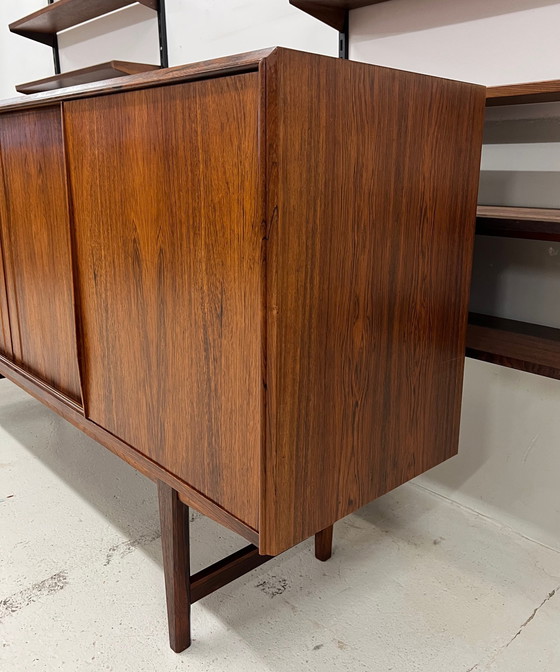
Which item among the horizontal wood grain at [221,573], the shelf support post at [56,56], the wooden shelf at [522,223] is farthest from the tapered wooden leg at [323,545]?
the shelf support post at [56,56]

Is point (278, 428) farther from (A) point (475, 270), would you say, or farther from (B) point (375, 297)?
(A) point (475, 270)

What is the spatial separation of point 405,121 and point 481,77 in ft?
2.09

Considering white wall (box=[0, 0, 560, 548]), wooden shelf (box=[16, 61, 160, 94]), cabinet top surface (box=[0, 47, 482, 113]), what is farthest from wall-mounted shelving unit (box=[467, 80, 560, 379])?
wooden shelf (box=[16, 61, 160, 94])

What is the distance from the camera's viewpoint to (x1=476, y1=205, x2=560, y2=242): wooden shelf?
1239 millimetres

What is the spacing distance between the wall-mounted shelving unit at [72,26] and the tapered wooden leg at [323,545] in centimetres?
165

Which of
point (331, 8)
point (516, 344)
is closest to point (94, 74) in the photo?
point (331, 8)

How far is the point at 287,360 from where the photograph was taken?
3.16ft

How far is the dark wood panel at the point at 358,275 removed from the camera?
36.1 inches

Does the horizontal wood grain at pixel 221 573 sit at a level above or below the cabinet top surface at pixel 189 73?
below

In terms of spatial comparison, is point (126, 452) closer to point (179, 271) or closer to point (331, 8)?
point (179, 271)

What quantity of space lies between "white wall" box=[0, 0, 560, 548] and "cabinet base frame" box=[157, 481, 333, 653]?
0.77 m

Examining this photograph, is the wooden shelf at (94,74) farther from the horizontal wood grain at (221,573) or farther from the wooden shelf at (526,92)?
the horizontal wood grain at (221,573)

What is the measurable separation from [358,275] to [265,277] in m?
0.20

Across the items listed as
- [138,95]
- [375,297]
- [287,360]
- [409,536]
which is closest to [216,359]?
[287,360]
